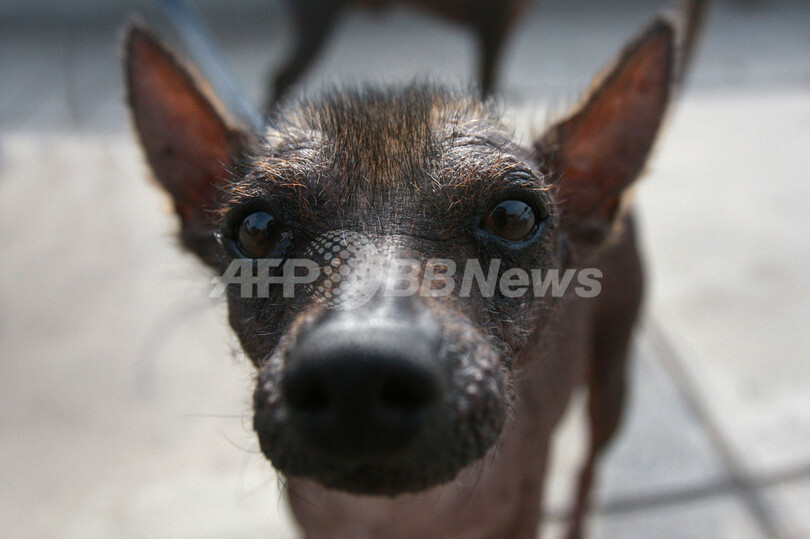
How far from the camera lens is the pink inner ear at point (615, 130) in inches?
71.0

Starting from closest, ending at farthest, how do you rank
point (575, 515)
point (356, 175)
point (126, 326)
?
point (356, 175) → point (575, 515) → point (126, 326)

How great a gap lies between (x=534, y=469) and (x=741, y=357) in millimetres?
2305

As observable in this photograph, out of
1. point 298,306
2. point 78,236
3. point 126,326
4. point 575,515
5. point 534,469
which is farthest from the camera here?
Answer: point 78,236

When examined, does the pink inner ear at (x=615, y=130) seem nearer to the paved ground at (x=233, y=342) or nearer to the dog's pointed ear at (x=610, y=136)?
the dog's pointed ear at (x=610, y=136)

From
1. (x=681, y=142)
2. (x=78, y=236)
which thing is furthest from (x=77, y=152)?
(x=681, y=142)

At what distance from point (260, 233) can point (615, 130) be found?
3.70 feet

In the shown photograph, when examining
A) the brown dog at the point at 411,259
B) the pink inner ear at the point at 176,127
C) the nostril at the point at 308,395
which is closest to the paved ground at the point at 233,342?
the pink inner ear at the point at 176,127

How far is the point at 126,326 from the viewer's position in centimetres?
401

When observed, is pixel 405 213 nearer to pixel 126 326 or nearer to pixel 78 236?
pixel 126 326

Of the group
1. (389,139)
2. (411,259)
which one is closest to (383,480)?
(411,259)

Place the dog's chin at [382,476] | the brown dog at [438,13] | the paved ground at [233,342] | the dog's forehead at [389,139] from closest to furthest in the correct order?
the dog's chin at [382,476] → the dog's forehead at [389,139] → the paved ground at [233,342] → the brown dog at [438,13]

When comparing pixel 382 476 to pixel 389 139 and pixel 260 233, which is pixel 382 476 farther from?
pixel 389 139

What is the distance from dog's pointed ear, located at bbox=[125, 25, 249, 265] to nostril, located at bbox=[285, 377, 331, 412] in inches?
32.6

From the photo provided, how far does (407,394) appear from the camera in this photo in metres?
1.07
